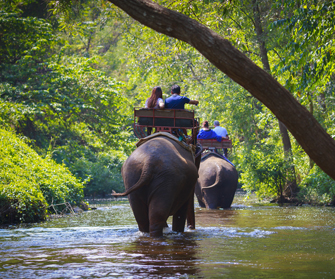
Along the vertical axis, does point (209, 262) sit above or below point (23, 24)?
below

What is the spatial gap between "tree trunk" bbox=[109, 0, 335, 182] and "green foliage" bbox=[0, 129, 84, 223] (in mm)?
6794

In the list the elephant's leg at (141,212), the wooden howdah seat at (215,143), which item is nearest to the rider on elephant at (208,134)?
the wooden howdah seat at (215,143)

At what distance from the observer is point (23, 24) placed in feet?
→ 65.1

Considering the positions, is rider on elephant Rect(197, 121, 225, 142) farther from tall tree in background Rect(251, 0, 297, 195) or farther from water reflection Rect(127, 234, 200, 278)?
water reflection Rect(127, 234, 200, 278)

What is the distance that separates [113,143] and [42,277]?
18241 millimetres

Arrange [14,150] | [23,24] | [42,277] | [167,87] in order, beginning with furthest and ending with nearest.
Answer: [167,87], [23,24], [14,150], [42,277]

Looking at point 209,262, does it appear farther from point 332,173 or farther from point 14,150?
point 14,150

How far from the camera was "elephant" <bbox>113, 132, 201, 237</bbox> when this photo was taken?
7430 millimetres

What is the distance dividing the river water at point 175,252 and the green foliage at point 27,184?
0.72 m

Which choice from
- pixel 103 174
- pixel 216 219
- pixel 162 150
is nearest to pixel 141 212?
pixel 162 150

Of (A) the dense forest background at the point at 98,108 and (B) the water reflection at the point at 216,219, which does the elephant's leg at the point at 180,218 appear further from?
(A) the dense forest background at the point at 98,108

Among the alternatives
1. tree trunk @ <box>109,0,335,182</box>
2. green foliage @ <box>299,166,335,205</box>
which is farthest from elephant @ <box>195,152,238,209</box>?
tree trunk @ <box>109,0,335,182</box>

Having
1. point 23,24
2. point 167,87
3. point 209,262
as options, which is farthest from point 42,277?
point 167,87

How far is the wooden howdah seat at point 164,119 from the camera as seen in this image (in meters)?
8.78
